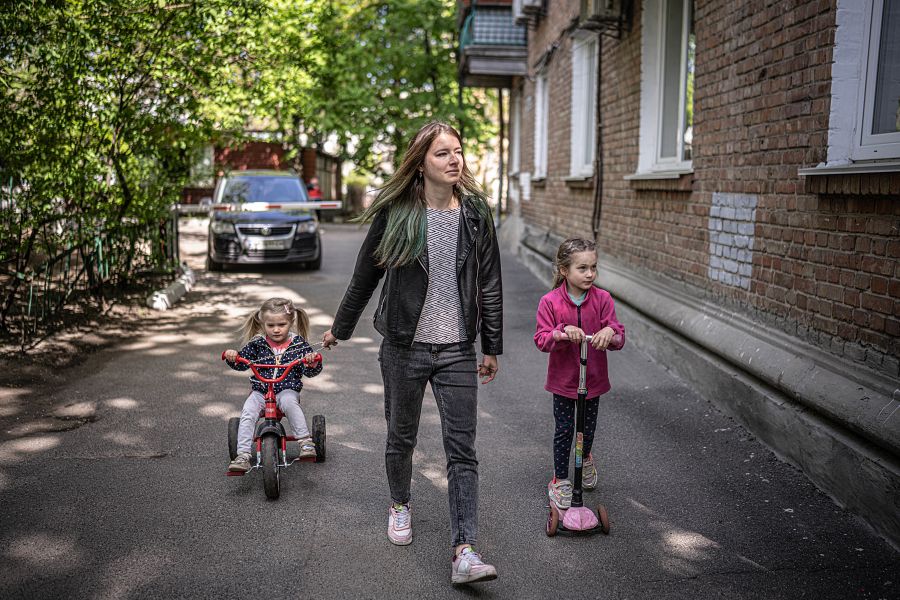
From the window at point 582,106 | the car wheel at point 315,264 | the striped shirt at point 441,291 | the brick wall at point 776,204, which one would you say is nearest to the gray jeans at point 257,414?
the striped shirt at point 441,291

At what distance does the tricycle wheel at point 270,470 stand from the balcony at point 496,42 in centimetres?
1471

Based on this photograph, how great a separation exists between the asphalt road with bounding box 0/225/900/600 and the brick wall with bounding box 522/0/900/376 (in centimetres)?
87

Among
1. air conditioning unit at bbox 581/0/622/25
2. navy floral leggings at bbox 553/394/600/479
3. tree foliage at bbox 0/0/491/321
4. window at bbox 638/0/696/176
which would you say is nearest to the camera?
navy floral leggings at bbox 553/394/600/479

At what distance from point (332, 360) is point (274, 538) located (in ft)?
12.7

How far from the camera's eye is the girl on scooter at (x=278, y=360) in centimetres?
456

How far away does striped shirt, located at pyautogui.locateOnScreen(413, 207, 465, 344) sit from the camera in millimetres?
3549

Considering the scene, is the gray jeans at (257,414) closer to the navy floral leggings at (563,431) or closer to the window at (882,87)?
the navy floral leggings at (563,431)

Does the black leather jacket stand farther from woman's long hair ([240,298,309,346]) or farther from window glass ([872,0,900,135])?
window glass ([872,0,900,135])

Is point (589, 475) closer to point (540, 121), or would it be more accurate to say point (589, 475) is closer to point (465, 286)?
point (465, 286)

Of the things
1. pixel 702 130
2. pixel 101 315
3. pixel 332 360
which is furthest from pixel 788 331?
pixel 101 315

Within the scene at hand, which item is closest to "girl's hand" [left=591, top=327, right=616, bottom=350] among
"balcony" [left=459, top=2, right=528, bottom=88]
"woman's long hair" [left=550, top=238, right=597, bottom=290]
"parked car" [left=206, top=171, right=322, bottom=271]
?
"woman's long hair" [left=550, top=238, right=597, bottom=290]

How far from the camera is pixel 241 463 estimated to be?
14.5ft

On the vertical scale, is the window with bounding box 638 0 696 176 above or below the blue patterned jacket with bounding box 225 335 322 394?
above

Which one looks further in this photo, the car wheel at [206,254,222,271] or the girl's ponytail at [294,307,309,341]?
the car wheel at [206,254,222,271]
